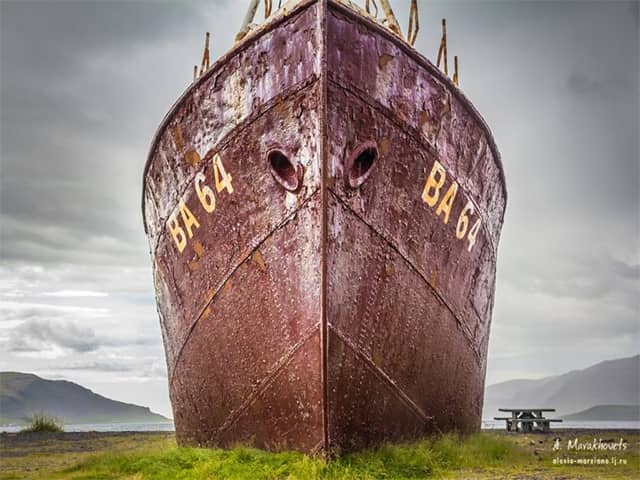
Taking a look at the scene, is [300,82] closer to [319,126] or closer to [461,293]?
[319,126]

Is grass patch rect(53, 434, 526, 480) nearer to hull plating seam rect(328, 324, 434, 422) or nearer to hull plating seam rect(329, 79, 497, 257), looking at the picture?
hull plating seam rect(328, 324, 434, 422)

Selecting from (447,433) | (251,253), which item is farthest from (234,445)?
(447,433)

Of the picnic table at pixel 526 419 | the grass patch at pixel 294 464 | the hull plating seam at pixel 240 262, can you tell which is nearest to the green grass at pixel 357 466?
the grass patch at pixel 294 464

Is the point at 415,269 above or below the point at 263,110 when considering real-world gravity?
below

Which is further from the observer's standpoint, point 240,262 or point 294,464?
point 240,262

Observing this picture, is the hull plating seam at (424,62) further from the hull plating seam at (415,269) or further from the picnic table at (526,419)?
the picnic table at (526,419)

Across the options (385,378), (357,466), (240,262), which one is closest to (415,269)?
(385,378)

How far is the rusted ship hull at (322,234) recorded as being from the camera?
490 centimetres

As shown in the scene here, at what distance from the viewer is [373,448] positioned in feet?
16.3

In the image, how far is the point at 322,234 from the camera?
4.83m

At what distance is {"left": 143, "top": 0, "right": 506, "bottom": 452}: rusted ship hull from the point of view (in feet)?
16.1

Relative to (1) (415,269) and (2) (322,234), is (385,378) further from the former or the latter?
(2) (322,234)

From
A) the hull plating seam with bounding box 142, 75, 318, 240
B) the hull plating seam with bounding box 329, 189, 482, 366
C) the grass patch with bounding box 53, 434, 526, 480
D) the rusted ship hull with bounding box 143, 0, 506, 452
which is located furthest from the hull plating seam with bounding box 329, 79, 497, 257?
the grass patch with bounding box 53, 434, 526, 480

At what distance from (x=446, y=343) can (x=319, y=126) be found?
8.17ft
